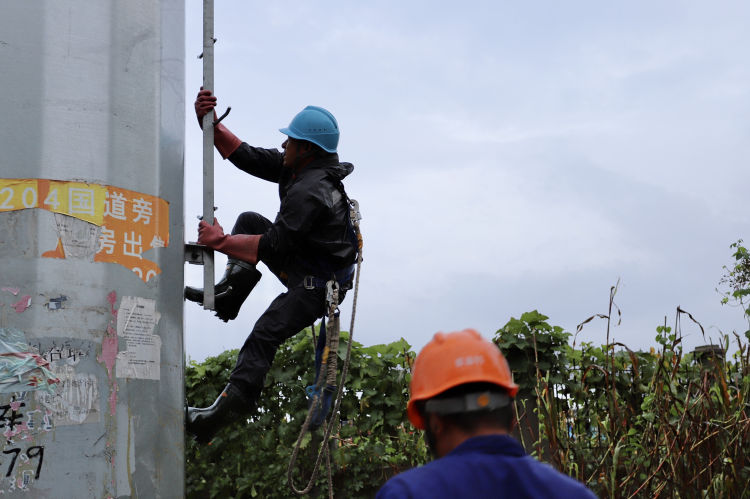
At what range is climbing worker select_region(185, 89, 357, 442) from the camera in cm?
489

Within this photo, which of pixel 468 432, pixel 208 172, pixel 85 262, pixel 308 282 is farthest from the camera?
pixel 308 282

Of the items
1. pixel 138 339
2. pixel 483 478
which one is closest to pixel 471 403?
pixel 483 478

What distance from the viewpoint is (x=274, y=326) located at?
4.98 m

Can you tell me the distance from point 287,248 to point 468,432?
2.99 meters

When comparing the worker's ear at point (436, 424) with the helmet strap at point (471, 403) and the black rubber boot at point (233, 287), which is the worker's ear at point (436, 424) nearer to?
the helmet strap at point (471, 403)

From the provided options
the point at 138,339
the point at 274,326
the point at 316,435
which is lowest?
the point at 316,435

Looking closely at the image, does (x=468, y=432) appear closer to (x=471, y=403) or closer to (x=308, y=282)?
(x=471, y=403)

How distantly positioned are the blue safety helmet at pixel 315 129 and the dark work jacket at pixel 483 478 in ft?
11.2

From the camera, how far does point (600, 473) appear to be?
5.17m

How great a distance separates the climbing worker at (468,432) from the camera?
6.41 feet

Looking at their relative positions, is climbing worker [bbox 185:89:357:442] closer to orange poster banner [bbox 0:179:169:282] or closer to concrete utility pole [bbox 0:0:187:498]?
orange poster banner [bbox 0:179:169:282]

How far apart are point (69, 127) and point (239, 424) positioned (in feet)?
11.9

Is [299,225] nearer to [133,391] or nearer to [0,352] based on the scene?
[133,391]

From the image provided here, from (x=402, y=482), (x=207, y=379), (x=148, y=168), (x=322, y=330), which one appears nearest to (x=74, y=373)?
(x=148, y=168)
